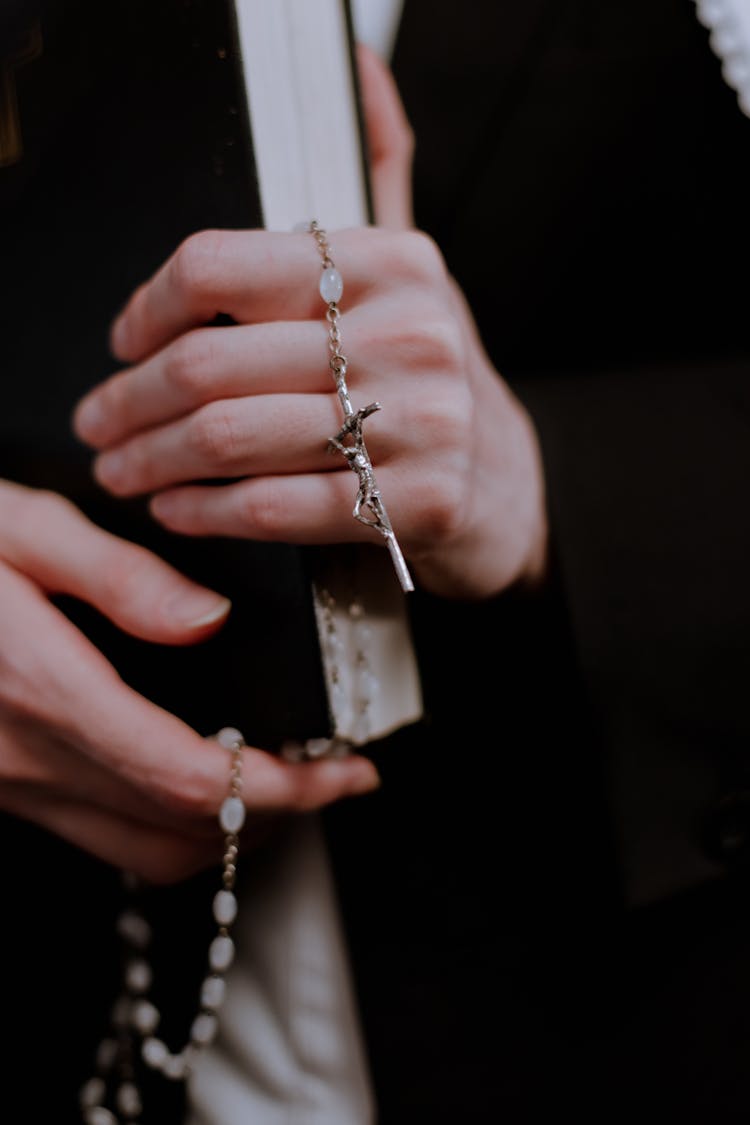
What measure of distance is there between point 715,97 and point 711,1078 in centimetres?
81

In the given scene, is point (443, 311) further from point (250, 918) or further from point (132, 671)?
point (250, 918)

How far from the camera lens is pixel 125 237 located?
55cm

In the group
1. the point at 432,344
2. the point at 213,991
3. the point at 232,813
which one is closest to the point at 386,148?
the point at 432,344

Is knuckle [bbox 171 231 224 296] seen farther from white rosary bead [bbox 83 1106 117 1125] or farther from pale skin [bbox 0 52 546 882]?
white rosary bead [bbox 83 1106 117 1125]

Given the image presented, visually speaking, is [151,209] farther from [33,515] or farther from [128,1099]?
[128,1099]

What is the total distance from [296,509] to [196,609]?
0.30ft

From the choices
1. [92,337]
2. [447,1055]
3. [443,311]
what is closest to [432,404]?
[443,311]

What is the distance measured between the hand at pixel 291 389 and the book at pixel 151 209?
0.04 metres

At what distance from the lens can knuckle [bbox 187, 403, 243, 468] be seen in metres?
0.44

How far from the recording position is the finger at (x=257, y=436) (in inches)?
17.2

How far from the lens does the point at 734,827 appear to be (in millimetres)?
638

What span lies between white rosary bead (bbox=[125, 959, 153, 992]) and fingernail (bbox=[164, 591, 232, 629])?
1.07 feet

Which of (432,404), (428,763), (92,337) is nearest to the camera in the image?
(432,404)

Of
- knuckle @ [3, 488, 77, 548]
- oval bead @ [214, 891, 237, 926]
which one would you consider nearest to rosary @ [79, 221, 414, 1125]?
oval bead @ [214, 891, 237, 926]
